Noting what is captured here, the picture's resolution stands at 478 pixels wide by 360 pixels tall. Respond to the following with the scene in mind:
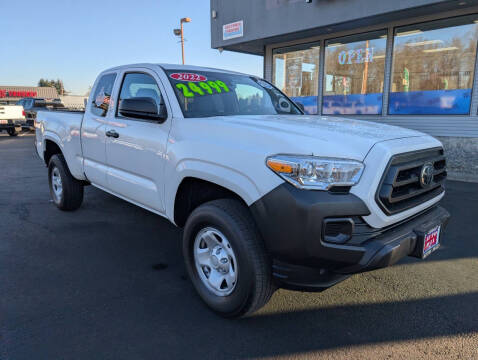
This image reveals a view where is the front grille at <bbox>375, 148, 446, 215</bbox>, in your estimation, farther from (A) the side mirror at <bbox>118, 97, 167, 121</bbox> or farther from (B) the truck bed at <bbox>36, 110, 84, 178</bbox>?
(B) the truck bed at <bbox>36, 110, 84, 178</bbox>

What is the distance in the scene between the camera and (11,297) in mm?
2850

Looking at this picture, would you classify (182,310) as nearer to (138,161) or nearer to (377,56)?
(138,161)

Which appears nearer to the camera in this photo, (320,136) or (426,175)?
(320,136)

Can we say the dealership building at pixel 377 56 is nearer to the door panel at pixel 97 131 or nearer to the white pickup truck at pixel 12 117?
the door panel at pixel 97 131

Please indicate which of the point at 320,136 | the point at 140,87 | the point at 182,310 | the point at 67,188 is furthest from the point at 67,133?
the point at 320,136

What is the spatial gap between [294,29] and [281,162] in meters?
8.79

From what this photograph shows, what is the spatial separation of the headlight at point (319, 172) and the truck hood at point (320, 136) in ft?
0.16

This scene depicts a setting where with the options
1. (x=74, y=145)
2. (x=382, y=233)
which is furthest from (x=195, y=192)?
(x=74, y=145)

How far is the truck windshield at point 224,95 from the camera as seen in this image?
10.3ft

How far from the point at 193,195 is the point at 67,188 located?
2.92m

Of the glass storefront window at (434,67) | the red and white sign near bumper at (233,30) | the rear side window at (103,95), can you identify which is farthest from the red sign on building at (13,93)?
the rear side window at (103,95)

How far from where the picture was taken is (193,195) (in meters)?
2.93

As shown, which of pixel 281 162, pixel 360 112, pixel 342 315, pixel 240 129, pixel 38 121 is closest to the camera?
pixel 281 162

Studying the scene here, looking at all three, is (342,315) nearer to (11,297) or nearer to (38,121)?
(11,297)
